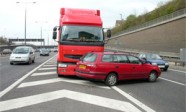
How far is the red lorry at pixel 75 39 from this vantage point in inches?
624

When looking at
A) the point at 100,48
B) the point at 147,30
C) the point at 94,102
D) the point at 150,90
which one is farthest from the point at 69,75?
the point at 147,30

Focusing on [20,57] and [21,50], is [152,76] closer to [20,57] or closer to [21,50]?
[20,57]

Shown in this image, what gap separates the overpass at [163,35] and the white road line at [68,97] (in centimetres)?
3146

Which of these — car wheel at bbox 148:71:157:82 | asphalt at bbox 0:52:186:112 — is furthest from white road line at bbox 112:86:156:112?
car wheel at bbox 148:71:157:82

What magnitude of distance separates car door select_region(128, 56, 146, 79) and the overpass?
2615 cm

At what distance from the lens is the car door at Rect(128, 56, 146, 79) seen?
14.7 metres

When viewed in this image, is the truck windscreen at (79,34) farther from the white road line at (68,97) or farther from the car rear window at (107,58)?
the white road line at (68,97)

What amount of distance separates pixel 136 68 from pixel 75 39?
331cm

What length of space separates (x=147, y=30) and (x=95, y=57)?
4729 cm

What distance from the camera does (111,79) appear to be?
13.9 metres

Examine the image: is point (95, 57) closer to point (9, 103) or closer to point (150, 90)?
point (150, 90)

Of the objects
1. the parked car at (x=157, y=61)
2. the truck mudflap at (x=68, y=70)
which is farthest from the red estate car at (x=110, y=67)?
the parked car at (x=157, y=61)

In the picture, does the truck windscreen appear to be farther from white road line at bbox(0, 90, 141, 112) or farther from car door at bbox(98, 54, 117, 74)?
white road line at bbox(0, 90, 141, 112)

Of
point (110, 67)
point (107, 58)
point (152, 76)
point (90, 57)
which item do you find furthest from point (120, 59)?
point (152, 76)
